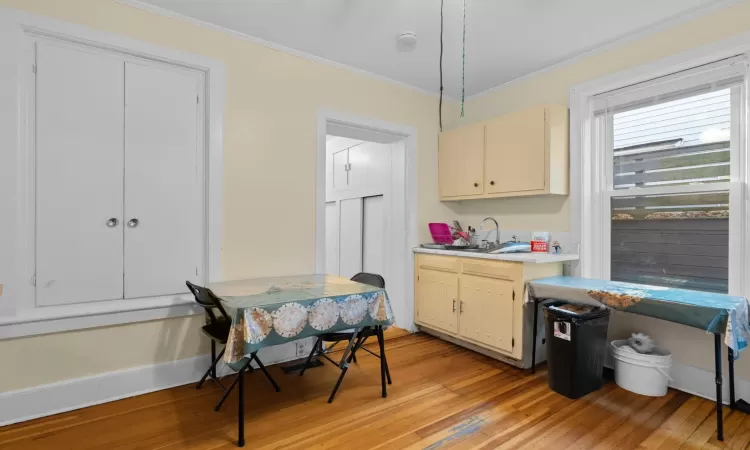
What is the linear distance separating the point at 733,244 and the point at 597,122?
1.36 m

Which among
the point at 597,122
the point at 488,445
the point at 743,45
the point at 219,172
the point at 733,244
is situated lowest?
the point at 488,445

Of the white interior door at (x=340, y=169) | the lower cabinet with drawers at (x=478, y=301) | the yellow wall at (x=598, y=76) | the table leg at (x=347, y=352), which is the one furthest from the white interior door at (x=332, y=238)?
the table leg at (x=347, y=352)

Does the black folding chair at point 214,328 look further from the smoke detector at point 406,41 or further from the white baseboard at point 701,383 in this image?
the white baseboard at point 701,383

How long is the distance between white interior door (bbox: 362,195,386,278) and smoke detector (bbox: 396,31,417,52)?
1.82 m

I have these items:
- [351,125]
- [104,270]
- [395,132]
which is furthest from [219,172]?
[395,132]

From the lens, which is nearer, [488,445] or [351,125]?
[488,445]

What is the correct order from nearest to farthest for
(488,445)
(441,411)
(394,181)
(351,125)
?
(488,445) → (441,411) → (351,125) → (394,181)

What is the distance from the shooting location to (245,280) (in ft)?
9.64

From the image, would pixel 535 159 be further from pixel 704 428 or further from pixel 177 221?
pixel 177 221

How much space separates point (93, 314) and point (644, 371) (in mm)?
3844

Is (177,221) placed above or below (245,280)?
above

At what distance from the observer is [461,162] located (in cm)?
401

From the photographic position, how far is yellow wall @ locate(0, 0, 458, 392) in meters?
2.39

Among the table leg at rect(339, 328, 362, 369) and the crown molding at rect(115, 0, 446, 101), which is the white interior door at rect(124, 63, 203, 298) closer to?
the crown molding at rect(115, 0, 446, 101)
